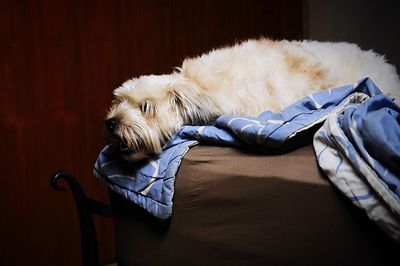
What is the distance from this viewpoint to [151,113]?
1.23 meters

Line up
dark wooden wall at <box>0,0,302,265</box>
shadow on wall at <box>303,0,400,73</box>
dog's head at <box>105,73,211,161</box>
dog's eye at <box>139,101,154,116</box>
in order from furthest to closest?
shadow on wall at <box>303,0,400,73</box>
dark wooden wall at <box>0,0,302,265</box>
dog's eye at <box>139,101,154,116</box>
dog's head at <box>105,73,211,161</box>

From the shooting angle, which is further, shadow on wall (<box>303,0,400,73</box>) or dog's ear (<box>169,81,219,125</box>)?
shadow on wall (<box>303,0,400,73</box>)

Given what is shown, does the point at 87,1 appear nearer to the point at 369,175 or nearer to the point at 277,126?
the point at 277,126

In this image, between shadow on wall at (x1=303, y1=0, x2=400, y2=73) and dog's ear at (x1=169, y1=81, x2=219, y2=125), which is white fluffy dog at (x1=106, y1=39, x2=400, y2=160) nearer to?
dog's ear at (x1=169, y1=81, x2=219, y2=125)

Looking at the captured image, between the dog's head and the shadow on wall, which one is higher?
the shadow on wall

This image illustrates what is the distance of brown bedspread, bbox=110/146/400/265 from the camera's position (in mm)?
702

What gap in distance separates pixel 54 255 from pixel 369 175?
1740mm

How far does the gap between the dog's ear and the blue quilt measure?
13 cm

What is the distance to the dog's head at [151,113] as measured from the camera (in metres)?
1.10

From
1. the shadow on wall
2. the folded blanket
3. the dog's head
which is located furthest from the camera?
the shadow on wall

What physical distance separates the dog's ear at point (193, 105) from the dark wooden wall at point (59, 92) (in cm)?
96

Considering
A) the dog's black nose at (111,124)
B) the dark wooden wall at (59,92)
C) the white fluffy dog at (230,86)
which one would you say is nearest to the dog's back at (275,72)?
the white fluffy dog at (230,86)

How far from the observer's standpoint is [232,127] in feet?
3.01

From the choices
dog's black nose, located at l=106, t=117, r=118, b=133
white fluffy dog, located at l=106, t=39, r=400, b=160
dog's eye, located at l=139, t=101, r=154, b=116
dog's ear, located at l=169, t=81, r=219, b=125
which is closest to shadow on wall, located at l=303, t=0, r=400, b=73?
white fluffy dog, located at l=106, t=39, r=400, b=160
